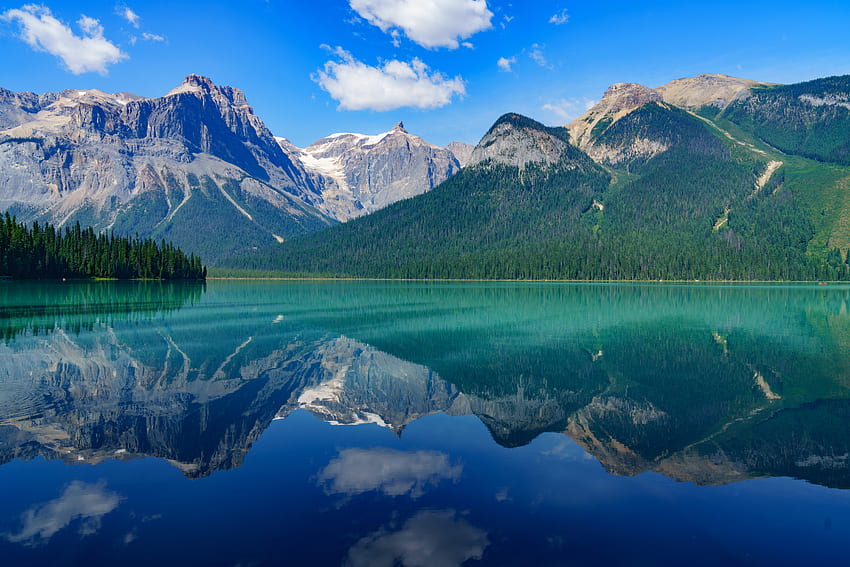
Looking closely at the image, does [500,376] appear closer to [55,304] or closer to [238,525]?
[238,525]

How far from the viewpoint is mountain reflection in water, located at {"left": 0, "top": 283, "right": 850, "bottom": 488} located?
47.3 feet

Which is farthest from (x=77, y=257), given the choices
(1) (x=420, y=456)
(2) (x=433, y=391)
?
(1) (x=420, y=456)

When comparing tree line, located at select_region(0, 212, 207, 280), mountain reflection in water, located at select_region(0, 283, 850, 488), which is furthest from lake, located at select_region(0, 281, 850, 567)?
tree line, located at select_region(0, 212, 207, 280)

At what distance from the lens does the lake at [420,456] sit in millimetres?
9672

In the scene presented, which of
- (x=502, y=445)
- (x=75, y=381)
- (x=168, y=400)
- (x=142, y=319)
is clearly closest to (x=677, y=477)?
(x=502, y=445)

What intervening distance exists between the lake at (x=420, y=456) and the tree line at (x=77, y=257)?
10672 cm

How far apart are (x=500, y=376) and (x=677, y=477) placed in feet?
41.3

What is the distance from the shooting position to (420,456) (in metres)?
14.9

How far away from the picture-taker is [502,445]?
16.0 m

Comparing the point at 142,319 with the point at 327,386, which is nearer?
the point at 327,386

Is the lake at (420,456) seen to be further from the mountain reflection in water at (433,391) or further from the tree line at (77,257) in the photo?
the tree line at (77,257)

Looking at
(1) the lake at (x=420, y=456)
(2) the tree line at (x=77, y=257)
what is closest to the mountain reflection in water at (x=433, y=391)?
(1) the lake at (x=420, y=456)

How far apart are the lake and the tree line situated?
4202 inches

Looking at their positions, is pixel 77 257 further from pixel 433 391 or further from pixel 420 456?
pixel 420 456
